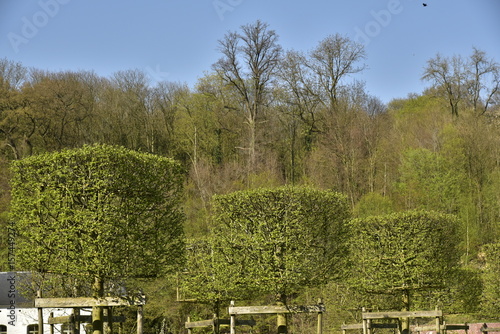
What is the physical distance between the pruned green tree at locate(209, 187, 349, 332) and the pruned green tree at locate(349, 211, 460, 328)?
3.58 meters

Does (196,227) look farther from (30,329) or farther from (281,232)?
(281,232)

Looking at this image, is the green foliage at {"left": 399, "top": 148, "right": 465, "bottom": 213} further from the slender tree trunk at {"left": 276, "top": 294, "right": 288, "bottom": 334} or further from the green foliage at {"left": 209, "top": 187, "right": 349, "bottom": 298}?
the slender tree trunk at {"left": 276, "top": 294, "right": 288, "bottom": 334}

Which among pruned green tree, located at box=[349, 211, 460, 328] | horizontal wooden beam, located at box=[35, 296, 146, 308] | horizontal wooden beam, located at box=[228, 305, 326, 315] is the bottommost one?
horizontal wooden beam, located at box=[228, 305, 326, 315]

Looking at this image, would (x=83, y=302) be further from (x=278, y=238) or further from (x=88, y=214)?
(x=278, y=238)

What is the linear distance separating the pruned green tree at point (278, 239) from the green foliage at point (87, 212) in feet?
12.5

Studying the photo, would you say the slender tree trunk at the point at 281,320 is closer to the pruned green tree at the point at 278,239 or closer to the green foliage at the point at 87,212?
the pruned green tree at the point at 278,239

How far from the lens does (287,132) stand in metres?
61.3

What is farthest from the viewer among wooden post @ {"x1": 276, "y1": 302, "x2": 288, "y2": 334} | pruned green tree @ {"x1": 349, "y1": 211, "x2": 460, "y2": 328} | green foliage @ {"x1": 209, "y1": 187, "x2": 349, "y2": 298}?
pruned green tree @ {"x1": 349, "y1": 211, "x2": 460, "y2": 328}

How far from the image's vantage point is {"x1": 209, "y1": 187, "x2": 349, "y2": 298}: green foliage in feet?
73.8

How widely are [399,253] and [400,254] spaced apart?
7 cm

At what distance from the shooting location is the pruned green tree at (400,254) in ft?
91.2

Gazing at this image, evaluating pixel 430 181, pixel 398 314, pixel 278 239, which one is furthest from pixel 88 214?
pixel 430 181

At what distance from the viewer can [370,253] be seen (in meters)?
28.5

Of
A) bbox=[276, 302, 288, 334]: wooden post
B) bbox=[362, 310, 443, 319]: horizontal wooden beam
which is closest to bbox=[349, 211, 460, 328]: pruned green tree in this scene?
bbox=[362, 310, 443, 319]: horizontal wooden beam
